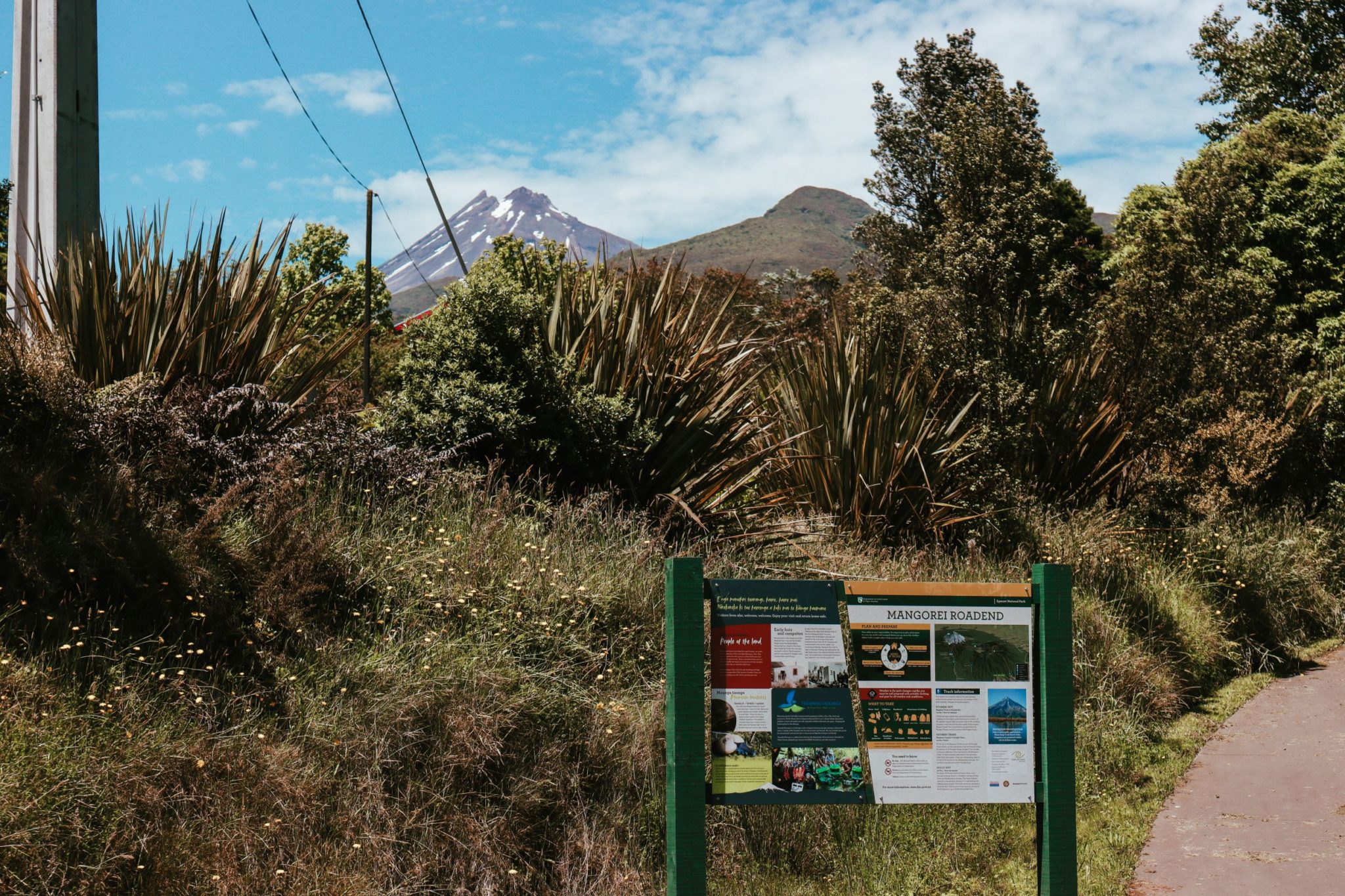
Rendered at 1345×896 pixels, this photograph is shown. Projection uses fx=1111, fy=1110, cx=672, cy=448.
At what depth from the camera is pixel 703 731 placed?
4266 millimetres

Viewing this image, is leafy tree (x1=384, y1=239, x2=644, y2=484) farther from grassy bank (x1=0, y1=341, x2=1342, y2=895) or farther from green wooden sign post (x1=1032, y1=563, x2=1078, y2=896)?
green wooden sign post (x1=1032, y1=563, x2=1078, y2=896)

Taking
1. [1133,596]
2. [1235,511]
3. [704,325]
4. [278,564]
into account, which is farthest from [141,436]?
[1235,511]

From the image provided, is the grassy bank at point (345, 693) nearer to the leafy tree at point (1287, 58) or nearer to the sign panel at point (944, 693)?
the sign panel at point (944, 693)

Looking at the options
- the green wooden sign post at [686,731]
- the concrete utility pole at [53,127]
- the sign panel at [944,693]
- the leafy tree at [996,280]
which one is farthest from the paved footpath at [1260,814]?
the concrete utility pole at [53,127]

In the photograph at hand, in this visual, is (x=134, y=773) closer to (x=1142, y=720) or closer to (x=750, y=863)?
(x=750, y=863)

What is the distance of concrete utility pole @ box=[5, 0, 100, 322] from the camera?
25.0 feet

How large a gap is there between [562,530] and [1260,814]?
4734 mm

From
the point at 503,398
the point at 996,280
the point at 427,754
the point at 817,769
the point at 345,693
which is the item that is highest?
the point at 996,280

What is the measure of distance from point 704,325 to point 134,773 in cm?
643

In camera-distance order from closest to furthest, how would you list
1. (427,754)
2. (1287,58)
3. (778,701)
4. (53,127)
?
(778,701), (427,754), (53,127), (1287,58)

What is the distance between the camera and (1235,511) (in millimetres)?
14445

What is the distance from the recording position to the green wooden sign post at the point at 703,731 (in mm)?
4203

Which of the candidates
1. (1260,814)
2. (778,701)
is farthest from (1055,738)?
(1260,814)

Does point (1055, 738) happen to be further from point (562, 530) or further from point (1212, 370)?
point (1212, 370)
